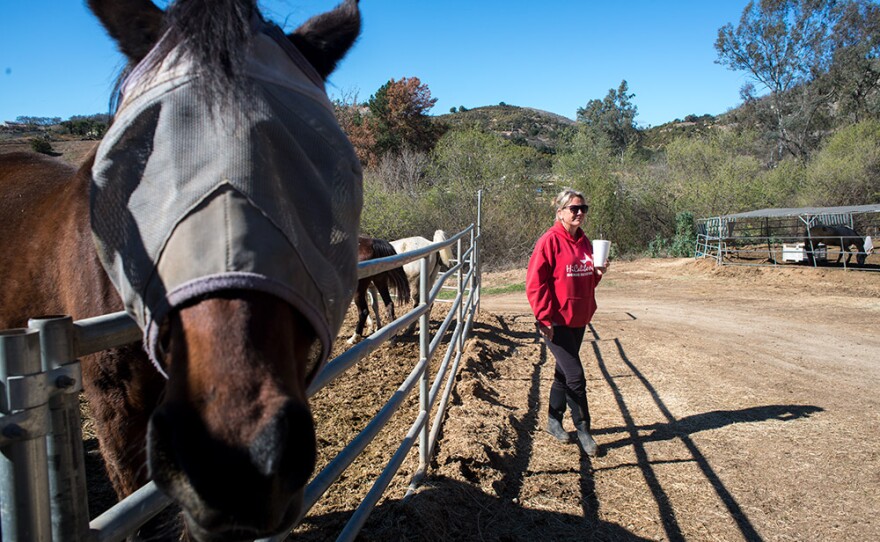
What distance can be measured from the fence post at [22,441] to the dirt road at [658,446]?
2.18 metres

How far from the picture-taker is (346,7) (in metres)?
1.48

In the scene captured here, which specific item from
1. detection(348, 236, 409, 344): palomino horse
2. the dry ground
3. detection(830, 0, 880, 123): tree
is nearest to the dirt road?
the dry ground

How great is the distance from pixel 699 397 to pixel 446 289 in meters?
8.50

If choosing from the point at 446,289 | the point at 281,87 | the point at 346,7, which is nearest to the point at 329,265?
the point at 281,87

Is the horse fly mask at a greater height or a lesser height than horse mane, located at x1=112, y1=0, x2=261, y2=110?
lesser

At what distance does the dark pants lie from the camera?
4309 millimetres

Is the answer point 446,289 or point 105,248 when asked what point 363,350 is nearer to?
point 105,248

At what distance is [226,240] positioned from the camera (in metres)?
0.86

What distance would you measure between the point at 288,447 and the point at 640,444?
14.2 feet

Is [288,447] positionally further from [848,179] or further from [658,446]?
[848,179]

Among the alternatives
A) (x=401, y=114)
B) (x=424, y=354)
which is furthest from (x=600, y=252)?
(x=401, y=114)

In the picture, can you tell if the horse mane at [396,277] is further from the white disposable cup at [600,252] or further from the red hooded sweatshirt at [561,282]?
the white disposable cup at [600,252]

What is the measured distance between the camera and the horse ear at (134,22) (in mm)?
1227

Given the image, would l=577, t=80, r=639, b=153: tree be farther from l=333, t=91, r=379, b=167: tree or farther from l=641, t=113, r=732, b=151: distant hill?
l=333, t=91, r=379, b=167: tree
